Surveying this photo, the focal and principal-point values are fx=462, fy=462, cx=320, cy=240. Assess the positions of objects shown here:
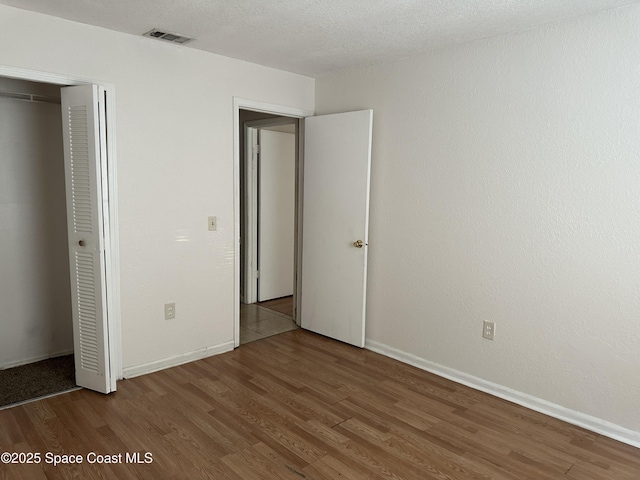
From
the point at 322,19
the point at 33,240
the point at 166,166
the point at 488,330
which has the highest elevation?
the point at 322,19

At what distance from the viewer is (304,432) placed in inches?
103

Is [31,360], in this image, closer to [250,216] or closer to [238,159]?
[238,159]

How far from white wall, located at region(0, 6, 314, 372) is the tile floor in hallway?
0.43m

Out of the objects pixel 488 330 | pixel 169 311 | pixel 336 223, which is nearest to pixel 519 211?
pixel 488 330

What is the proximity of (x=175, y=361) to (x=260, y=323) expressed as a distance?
3.92 ft

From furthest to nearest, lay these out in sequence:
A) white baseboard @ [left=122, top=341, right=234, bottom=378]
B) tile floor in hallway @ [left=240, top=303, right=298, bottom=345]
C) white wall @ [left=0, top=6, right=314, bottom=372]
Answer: tile floor in hallway @ [left=240, top=303, right=298, bottom=345]
white baseboard @ [left=122, top=341, right=234, bottom=378]
white wall @ [left=0, top=6, right=314, bottom=372]

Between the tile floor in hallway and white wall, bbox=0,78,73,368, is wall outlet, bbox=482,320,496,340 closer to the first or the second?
the tile floor in hallway

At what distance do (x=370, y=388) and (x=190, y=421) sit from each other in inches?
47.9

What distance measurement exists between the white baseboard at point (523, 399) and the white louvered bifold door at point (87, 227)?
2159 millimetres

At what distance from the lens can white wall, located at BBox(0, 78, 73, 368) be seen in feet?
11.1

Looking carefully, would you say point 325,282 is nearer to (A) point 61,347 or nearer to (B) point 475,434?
(B) point 475,434

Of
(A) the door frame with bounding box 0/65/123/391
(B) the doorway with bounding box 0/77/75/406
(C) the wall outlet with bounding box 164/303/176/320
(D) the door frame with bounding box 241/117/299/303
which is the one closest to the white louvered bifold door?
(A) the door frame with bounding box 0/65/123/391

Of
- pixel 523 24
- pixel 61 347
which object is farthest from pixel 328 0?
pixel 61 347

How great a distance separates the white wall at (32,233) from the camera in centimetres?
338
